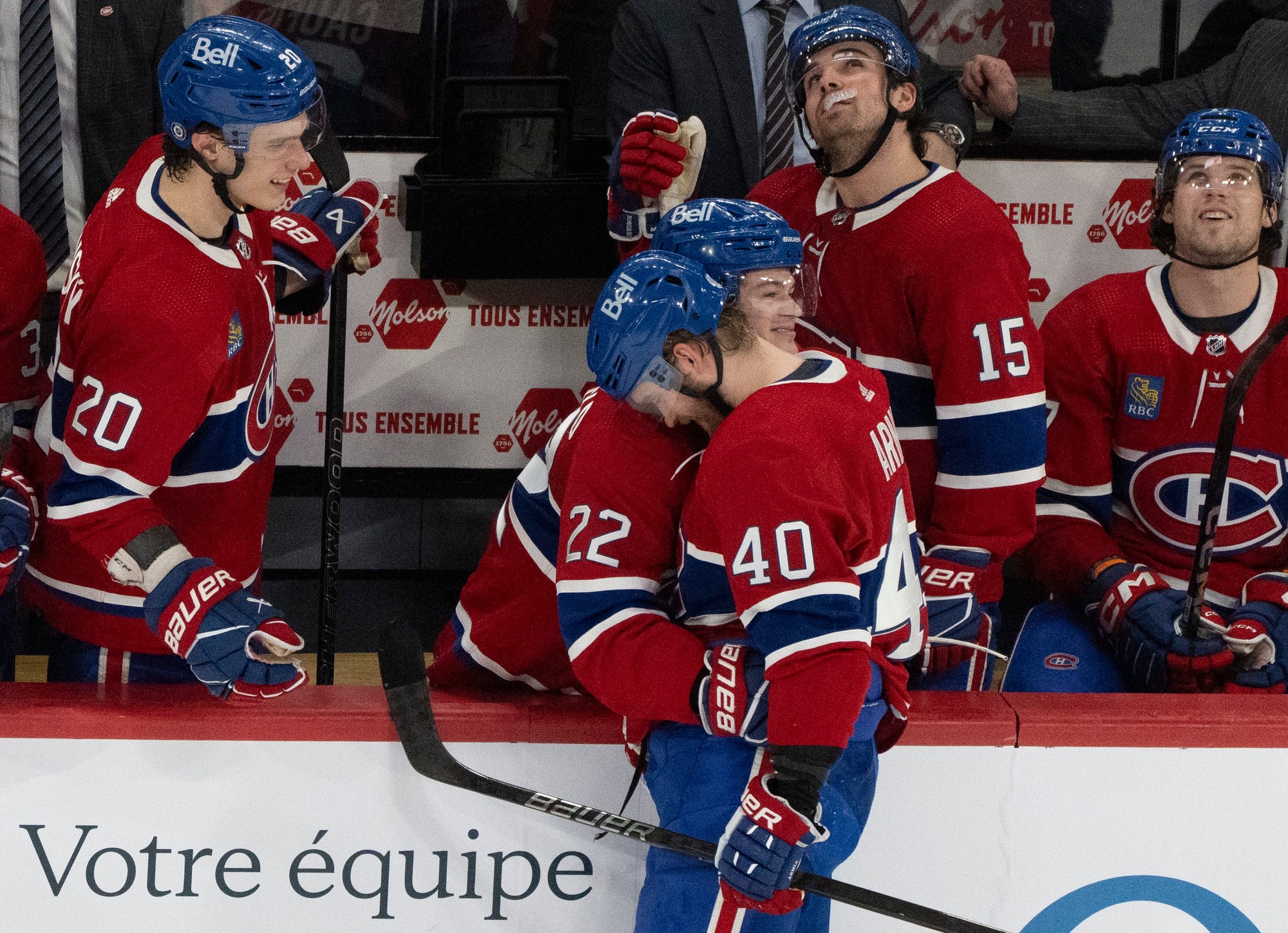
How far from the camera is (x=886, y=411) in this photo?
1979mm

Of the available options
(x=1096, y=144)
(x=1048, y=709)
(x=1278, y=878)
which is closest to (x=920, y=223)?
(x=1048, y=709)

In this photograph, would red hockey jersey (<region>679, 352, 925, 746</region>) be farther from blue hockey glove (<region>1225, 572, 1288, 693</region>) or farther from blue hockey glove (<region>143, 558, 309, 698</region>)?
blue hockey glove (<region>1225, 572, 1288, 693</region>)

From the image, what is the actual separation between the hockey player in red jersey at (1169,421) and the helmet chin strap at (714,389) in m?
1.11

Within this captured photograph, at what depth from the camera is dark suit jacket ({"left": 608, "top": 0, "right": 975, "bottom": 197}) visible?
319 cm

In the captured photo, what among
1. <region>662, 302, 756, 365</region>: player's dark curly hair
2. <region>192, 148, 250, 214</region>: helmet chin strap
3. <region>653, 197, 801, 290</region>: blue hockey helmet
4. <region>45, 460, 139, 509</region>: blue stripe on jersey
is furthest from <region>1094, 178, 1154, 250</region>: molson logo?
<region>45, 460, 139, 509</region>: blue stripe on jersey

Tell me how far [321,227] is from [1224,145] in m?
1.59

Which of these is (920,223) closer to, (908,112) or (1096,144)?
(908,112)

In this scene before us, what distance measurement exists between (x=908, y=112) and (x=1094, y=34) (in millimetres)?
1349

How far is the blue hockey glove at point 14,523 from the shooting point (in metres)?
2.20

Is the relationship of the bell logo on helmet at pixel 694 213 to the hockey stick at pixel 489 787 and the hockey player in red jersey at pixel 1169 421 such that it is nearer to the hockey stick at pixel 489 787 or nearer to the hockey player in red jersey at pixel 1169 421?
the hockey stick at pixel 489 787

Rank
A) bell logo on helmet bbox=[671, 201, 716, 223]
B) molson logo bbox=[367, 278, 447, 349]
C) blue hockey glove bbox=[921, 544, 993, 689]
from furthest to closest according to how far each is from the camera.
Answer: molson logo bbox=[367, 278, 447, 349], blue hockey glove bbox=[921, 544, 993, 689], bell logo on helmet bbox=[671, 201, 716, 223]

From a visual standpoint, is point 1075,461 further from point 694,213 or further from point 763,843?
point 763,843

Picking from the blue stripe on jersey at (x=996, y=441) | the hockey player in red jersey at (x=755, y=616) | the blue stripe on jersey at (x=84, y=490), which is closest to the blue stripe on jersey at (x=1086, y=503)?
the blue stripe on jersey at (x=996, y=441)

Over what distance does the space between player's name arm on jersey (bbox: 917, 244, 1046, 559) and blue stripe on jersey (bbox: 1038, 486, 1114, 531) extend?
0.37 meters
